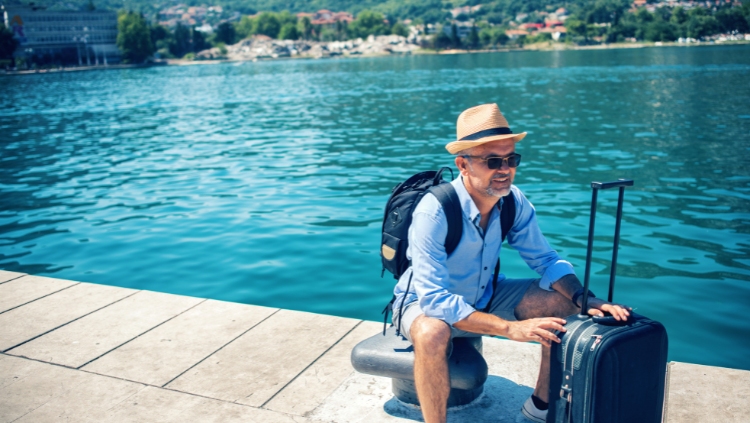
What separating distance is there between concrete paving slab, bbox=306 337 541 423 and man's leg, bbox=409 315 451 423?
40 centimetres

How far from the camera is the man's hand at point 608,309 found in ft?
9.62

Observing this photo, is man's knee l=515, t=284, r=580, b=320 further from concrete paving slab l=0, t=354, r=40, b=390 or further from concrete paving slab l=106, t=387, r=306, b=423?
concrete paving slab l=0, t=354, r=40, b=390

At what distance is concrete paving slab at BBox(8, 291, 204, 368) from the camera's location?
4.52m

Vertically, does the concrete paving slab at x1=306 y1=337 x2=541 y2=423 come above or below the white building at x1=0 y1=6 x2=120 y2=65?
below

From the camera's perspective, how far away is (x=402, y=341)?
3613 millimetres

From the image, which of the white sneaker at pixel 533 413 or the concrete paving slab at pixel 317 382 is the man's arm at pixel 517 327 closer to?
the white sneaker at pixel 533 413

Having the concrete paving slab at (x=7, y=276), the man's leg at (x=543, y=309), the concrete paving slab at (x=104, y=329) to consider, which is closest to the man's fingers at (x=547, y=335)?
the man's leg at (x=543, y=309)

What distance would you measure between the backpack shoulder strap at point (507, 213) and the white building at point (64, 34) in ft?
505

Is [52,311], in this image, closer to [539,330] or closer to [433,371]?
[433,371]

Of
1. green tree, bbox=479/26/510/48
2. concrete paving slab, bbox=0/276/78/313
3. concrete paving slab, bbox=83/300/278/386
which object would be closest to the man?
concrete paving slab, bbox=83/300/278/386

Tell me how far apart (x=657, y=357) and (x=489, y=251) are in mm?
936

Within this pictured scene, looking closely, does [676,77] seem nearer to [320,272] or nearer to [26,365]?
[320,272]

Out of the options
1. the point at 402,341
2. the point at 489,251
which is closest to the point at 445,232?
the point at 489,251

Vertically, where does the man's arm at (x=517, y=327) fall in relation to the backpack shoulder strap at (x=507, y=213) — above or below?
below
